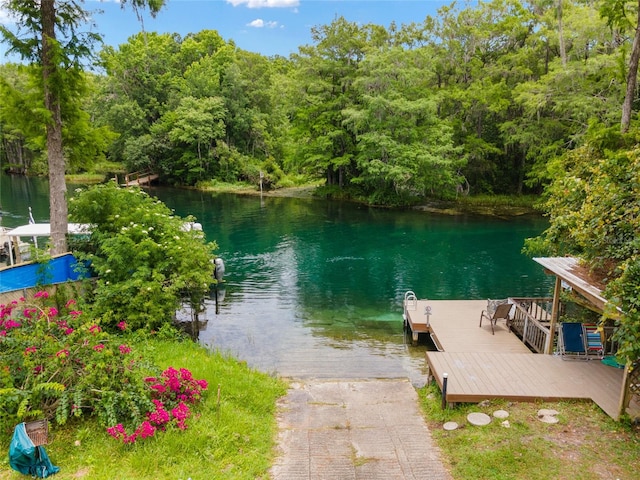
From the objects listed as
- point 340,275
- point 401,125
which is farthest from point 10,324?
A: point 401,125

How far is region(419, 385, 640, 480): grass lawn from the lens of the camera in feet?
19.6

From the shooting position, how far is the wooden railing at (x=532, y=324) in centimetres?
1045

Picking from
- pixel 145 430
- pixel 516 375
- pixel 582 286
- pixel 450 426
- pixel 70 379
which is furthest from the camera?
pixel 516 375

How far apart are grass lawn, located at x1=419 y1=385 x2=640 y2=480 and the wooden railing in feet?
9.23

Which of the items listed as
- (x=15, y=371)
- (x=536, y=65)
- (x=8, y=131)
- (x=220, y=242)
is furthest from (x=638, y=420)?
(x=8, y=131)

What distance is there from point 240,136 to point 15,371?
46.2m

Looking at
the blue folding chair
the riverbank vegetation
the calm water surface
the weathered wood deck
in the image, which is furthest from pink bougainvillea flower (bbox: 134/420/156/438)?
the riverbank vegetation

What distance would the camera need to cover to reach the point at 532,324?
11062mm

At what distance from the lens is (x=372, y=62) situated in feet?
105

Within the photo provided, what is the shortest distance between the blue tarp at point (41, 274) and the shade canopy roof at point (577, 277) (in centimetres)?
1100

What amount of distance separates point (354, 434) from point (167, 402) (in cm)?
299

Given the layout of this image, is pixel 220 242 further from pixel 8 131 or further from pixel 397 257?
pixel 8 131

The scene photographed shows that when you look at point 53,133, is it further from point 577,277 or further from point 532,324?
point 532,324

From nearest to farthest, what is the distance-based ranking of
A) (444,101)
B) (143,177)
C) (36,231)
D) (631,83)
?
(631,83)
(36,231)
(444,101)
(143,177)
